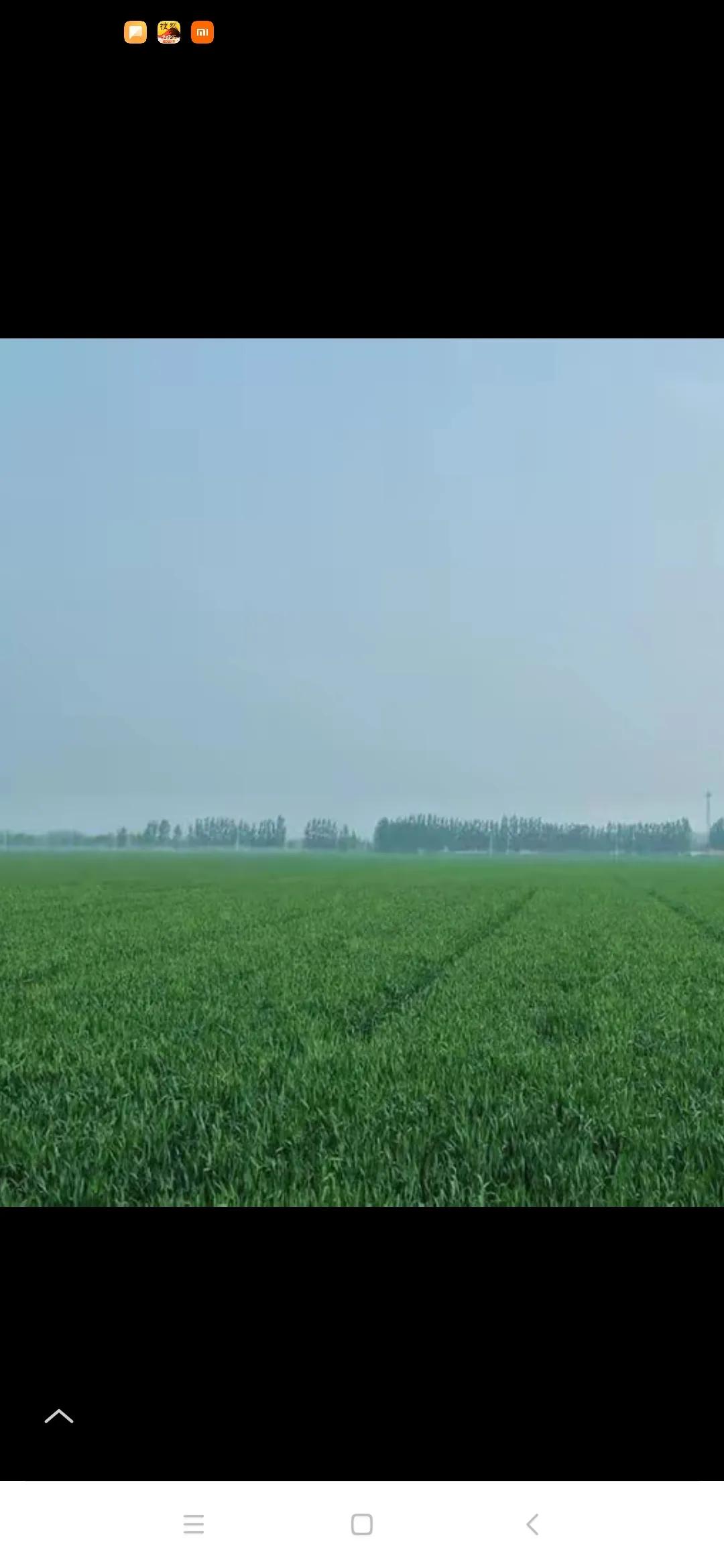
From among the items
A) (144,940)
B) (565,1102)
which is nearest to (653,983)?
(565,1102)

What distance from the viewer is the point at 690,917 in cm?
2253

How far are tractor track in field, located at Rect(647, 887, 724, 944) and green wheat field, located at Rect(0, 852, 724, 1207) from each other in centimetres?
254

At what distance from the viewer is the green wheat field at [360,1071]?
4102 mm

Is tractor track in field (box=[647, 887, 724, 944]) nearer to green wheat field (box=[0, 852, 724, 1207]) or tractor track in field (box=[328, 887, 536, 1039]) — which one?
green wheat field (box=[0, 852, 724, 1207])

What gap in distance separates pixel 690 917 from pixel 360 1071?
18630 millimetres

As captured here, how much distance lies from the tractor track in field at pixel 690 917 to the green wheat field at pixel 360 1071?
2.54m

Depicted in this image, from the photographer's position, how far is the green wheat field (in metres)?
4.10
